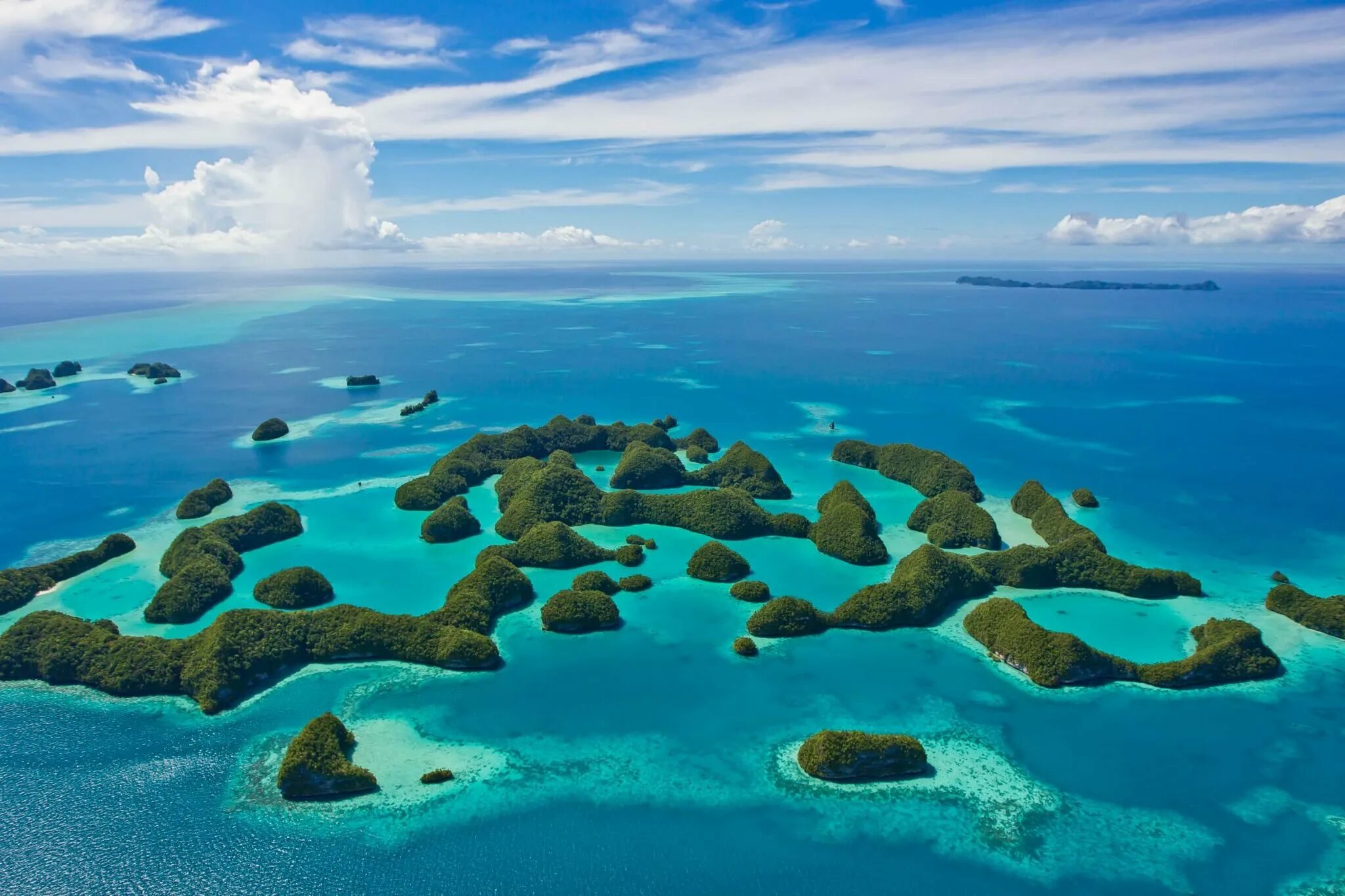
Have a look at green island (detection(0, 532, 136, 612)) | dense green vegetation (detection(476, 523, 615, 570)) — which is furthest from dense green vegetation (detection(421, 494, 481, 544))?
green island (detection(0, 532, 136, 612))

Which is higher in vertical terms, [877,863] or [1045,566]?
[1045,566]

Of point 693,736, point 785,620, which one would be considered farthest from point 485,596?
point 785,620

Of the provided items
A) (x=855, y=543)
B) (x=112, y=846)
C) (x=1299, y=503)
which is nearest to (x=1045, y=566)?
(x=855, y=543)

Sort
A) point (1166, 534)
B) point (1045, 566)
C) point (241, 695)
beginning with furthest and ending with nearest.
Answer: point (1166, 534) < point (1045, 566) < point (241, 695)

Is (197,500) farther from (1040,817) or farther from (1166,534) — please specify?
(1166,534)

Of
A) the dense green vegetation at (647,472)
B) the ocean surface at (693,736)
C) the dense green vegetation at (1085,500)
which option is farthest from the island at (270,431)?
the dense green vegetation at (1085,500)

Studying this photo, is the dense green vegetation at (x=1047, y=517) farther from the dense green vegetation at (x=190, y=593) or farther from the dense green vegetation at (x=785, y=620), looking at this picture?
the dense green vegetation at (x=190, y=593)

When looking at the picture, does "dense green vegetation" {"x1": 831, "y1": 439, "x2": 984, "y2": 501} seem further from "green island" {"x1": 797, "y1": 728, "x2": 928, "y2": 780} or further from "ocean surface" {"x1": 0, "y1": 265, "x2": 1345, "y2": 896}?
"green island" {"x1": 797, "y1": 728, "x2": 928, "y2": 780}
